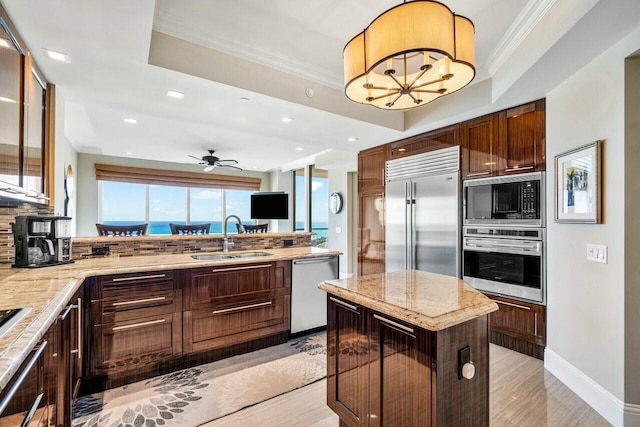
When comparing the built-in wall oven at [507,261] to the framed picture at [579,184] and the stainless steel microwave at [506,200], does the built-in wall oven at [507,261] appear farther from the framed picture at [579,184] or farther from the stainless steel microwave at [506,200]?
the framed picture at [579,184]

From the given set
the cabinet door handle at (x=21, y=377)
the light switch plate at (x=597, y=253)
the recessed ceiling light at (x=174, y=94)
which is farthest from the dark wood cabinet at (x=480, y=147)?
the cabinet door handle at (x=21, y=377)

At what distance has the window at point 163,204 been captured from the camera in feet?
22.4

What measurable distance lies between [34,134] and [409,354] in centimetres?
265

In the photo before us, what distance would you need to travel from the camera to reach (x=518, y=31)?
7.11ft

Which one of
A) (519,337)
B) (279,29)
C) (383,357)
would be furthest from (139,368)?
(519,337)

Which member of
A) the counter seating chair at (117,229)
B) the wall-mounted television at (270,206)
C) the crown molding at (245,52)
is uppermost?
the crown molding at (245,52)

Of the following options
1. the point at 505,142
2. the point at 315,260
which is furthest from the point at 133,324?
the point at 505,142

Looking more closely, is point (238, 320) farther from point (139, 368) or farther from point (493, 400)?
point (493, 400)

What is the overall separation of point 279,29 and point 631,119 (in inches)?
93.2

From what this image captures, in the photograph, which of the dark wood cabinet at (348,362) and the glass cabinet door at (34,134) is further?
the glass cabinet door at (34,134)

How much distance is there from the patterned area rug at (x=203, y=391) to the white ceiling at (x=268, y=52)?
234cm

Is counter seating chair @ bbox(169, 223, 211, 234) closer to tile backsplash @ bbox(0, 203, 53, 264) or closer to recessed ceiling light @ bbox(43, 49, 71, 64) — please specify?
tile backsplash @ bbox(0, 203, 53, 264)

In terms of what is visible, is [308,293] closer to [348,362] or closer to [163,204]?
[348,362]

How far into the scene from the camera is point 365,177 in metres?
4.61
